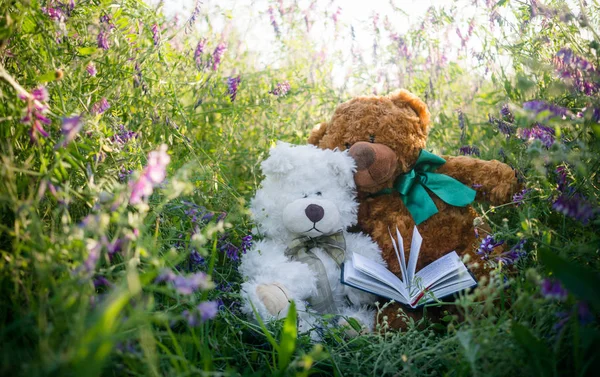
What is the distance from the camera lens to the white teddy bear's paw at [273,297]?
4.38 ft

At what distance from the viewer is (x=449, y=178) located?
1.62 meters

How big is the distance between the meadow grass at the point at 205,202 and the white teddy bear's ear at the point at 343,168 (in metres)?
0.37

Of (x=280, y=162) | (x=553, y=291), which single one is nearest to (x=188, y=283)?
(x=553, y=291)

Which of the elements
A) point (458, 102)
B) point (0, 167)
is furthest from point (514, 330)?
point (458, 102)

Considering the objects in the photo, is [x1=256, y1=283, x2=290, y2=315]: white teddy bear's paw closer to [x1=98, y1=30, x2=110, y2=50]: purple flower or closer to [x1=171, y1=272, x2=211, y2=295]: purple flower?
[x1=171, y1=272, x2=211, y2=295]: purple flower

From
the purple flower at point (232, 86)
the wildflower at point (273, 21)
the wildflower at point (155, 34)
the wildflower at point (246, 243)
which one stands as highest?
the wildflower at point (273, 21)

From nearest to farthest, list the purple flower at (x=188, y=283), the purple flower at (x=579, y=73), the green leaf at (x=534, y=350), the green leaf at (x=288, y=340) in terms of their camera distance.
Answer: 1. the purple flower at (x=188, y=283)
2. the green leaf at (x=534, y=350)
3. the green leaf at (x=288, y=340)
4. the purple flower at (x=579, y=73)

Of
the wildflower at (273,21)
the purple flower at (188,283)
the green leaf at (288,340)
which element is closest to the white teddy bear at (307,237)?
the green leaf at (288,340)

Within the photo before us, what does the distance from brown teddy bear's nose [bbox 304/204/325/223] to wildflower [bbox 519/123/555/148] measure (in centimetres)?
67

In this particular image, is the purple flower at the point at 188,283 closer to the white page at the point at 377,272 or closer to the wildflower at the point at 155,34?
the white page at the point at 377,272

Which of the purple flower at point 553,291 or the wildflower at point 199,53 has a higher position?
the wildflower at point 199,53

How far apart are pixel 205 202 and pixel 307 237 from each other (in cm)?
41

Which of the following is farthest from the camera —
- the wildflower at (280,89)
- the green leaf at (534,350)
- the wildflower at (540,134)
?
the wildflower at (280,89)

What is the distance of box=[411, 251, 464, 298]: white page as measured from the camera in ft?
4.54
